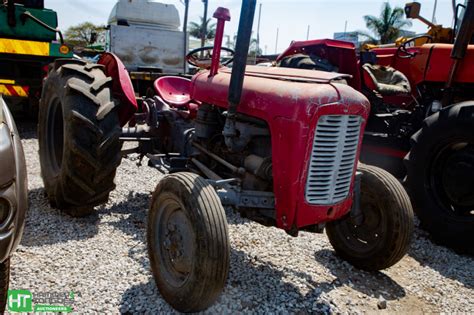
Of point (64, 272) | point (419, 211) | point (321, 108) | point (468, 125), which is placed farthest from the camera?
point (419, 211)

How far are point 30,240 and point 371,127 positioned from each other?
4.11m

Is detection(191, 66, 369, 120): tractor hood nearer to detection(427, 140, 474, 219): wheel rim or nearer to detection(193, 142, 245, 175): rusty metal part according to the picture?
detection(193, 142, 245, 175): rusty metal part

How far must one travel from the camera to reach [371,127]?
5.50 m

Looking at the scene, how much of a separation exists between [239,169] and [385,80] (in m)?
3.69

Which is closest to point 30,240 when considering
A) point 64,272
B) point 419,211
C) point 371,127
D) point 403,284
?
point 64,272

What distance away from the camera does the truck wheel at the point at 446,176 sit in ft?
12.2

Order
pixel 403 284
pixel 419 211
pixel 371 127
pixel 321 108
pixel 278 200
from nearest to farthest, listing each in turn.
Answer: pixel 321 108 → pixel 278 200 → pixel 403 284 → pixel 419 211 → pixel 371 127

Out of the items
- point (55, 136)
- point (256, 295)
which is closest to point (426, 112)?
point (256, 295)

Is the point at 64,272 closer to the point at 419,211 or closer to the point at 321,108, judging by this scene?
the point at 321,108

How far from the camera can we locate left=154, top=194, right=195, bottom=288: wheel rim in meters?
2.47

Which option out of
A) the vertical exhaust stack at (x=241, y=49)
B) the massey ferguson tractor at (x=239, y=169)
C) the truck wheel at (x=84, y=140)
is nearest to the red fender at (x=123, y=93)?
the massey ferguson tractor at (x=239, y=169)

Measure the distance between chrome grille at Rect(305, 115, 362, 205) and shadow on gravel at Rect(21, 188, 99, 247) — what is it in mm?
1866

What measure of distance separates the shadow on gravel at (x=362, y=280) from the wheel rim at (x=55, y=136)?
2.54m

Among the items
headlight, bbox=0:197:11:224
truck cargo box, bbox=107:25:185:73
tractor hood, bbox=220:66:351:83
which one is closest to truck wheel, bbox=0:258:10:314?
headlight, bbox=0:197:11:224
